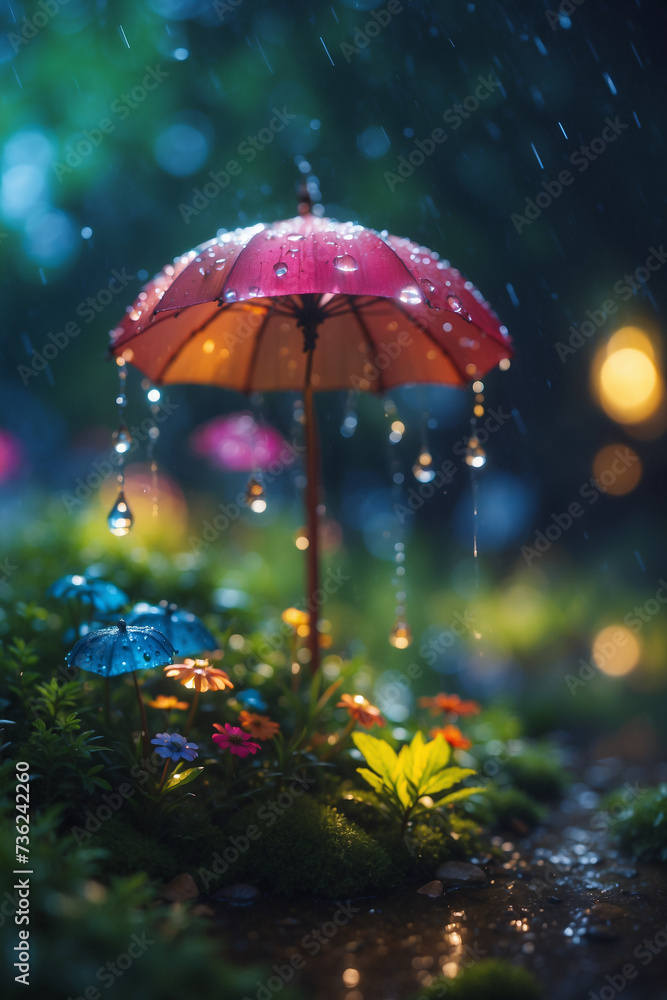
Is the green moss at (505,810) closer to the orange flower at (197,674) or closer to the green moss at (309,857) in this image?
the green moss at (309,857)

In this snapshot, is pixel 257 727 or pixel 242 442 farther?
pixel 242 442

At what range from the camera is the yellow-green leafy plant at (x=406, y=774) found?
3.00 meters

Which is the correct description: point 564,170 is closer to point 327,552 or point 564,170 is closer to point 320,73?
point 320,73

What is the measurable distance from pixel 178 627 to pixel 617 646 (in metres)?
5.24

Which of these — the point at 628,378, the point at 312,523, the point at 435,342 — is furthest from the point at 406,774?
the point at 628,378

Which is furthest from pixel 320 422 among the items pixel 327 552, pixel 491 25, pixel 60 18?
pixel 60 18

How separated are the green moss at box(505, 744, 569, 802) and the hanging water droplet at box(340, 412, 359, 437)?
341 centimetres

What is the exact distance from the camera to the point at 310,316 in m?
3.35

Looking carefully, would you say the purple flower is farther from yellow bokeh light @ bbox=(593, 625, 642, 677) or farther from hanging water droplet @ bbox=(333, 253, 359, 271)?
yellow bokeh light @ bbox=(593, 625, 642, 677)

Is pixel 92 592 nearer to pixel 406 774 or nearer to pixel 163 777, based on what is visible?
pixel 163 777

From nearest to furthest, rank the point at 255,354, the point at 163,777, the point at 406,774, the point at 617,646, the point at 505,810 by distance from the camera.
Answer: the point at 163,777 → the point at 406,774 → the point at 505,810 → the point at 255,354 → the point at 617,646

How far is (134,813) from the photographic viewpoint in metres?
2.78

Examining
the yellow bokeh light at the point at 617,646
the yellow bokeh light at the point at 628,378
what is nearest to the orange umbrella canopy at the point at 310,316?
the yellow bokeh light at the point at 628,378

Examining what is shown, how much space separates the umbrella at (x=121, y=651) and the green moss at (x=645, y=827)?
2494mm
